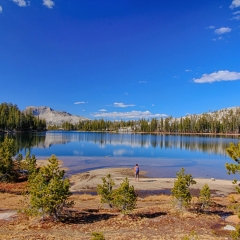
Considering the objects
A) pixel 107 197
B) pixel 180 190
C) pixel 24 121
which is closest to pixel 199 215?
pixel 180 190

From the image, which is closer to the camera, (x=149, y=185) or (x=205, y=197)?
(x=205, y=197)

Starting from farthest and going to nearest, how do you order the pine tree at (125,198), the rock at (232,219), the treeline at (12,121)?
the treeline at (12,121) < the rock at (232,219) < the pine tree at (125,198)

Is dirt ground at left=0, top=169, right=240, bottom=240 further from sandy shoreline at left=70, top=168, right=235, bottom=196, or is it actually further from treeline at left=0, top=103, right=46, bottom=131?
treeline at left=0, top=103, right=46, bottom=131

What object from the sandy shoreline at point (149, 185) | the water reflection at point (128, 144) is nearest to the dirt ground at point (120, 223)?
the sandy shoreline at point (149, 185)

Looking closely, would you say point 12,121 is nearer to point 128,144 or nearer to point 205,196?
point 128,144

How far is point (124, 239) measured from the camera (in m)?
12.1

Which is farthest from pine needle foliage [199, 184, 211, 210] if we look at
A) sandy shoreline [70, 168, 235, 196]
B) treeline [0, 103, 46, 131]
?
treeline [0, 103, 46, 131]

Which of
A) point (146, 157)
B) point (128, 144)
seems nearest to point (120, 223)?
point (146, 157)

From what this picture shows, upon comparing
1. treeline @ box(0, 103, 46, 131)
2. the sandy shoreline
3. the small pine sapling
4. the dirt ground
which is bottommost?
the sandy shoreline

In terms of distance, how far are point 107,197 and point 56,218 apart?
13.1ft

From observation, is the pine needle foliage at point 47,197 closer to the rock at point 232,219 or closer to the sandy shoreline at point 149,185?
the rock at point 232,219

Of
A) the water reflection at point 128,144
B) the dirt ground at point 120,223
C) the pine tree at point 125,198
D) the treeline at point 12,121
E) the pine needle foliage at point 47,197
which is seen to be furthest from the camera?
the treeline at point 12,121

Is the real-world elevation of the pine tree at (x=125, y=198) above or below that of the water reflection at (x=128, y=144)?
above

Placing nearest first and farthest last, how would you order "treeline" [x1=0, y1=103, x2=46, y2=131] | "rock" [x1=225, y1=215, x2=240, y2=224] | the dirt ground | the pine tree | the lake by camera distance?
the dirt ground, the pine tree, "rock" [x1=225, y1=215, x2=240, y2=224], the lake, "treeline" [x1=0, y1=103, x2=46, y2=131]
